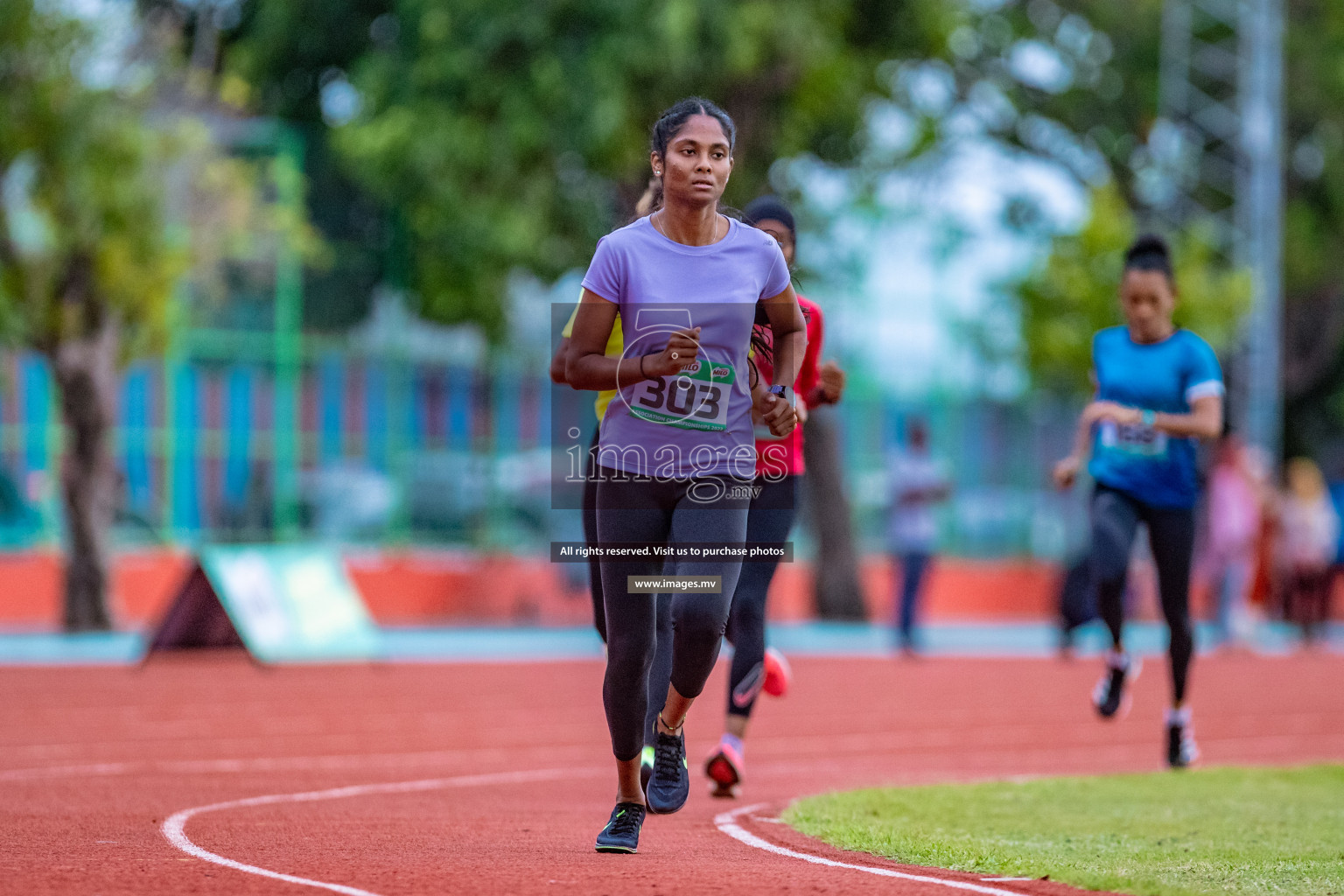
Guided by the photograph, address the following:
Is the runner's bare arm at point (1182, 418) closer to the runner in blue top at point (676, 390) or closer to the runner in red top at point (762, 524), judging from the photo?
the runner in red top at point (762, 524)

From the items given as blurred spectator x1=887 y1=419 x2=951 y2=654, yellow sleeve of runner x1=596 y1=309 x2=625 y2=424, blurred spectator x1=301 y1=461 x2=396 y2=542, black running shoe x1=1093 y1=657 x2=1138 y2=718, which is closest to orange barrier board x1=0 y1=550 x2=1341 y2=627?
blurred spectator x1=301 y1=461 x2=396 y2=542

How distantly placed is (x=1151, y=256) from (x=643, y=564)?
4.65m

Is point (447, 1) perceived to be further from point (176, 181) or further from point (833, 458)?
point (833, 458)

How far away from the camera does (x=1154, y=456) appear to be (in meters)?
9.40

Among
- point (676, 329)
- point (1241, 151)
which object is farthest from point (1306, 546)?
point (676, 329)

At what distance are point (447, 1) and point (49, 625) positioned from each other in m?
8.52

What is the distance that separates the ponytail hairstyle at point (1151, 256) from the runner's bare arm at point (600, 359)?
4.50 m

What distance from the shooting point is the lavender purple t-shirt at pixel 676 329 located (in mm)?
5746

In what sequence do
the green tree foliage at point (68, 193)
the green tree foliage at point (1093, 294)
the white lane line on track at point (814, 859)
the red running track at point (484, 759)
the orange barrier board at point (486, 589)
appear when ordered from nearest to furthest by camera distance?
the white lane line on track at point (814, 859)
the red running track at point (484, 759)
the green tree foliage at point (68, 193)
the orange barrier board at point (486, 589)
the green tree foliage at point (1093, 294)

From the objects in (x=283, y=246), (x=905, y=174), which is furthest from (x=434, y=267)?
(x=905, y=174)

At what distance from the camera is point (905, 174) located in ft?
96.0

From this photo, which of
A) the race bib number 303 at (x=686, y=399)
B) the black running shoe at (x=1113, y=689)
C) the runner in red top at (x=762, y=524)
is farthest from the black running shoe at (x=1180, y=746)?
the race bib number 303 at (x=686, y=399)

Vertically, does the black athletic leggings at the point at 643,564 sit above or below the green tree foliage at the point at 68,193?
below

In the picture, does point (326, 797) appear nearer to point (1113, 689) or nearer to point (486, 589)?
point (1113, 689)
